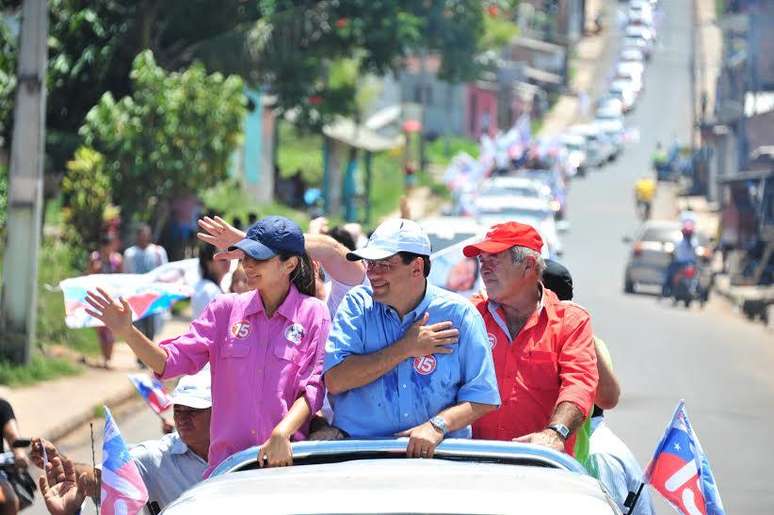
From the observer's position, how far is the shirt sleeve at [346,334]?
5.93 metres

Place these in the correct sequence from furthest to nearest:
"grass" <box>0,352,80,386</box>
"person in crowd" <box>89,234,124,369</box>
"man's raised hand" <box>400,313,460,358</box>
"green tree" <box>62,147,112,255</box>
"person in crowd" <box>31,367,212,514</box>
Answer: "green tree" <box>62,147,112,255</box>
"person in crowd" <box>89,234,124,369</box>
"grass" <box>0,352,80,386</box>
"person in crowd" <box>31,367,212,514</box>
"man's raised hand" <box>400,313,460,358</box>

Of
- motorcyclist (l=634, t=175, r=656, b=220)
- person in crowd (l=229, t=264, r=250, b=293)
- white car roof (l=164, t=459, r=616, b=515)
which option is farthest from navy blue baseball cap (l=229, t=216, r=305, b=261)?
motorcyclist (l=634, t=175, r=656, b=220)

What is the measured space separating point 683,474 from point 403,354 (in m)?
1.38

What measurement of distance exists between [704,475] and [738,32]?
50.1 metres

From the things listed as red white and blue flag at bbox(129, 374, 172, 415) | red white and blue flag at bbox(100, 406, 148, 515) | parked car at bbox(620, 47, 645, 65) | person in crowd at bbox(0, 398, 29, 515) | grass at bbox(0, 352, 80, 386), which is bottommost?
grass at bbox(0, 352, 80, 386)

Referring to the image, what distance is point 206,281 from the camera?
13156 mm

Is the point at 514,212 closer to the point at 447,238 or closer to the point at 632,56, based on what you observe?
the point at 447,238

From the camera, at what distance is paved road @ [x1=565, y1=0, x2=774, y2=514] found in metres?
13.9

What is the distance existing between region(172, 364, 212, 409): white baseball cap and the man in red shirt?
1198 millimetres

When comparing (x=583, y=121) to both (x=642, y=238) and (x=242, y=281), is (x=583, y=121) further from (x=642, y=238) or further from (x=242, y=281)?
(x=242, y=281)

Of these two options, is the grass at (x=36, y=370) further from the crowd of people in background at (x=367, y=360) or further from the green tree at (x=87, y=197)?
the crowd of people in background at (x=367, y=360)

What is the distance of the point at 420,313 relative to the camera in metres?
6.02

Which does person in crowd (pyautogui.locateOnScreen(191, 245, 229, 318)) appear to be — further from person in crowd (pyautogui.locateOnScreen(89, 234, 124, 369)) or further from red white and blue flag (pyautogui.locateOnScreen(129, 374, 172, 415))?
person in crowd (pyautogui.locateOnScreen(89, 234, 124, 369))

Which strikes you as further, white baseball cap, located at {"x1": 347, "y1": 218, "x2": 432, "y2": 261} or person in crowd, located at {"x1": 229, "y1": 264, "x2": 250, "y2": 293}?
person in crowd, located at {"x1": 229, "y1": 264, "x2": 250, "y2": 293}
